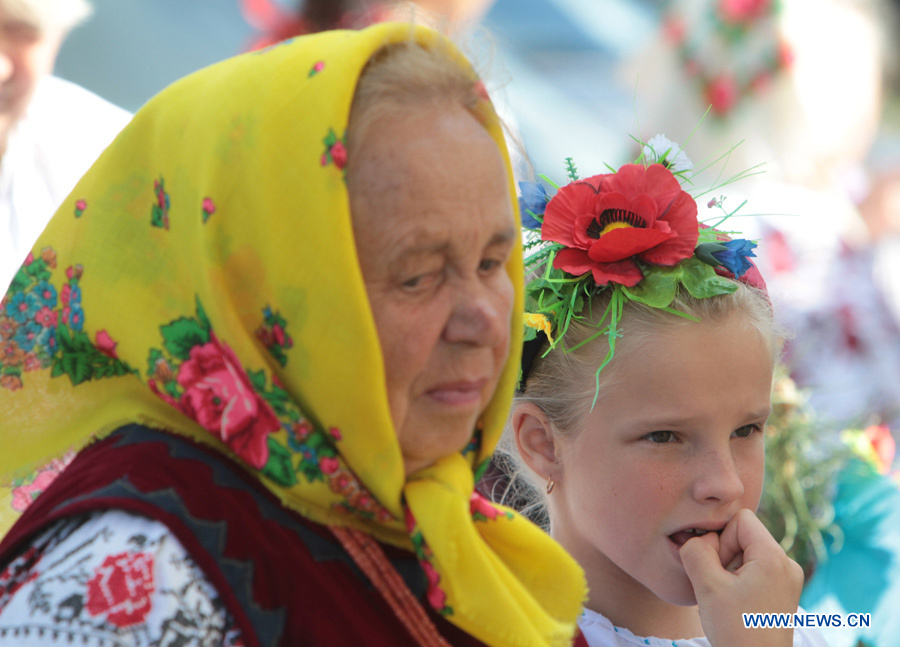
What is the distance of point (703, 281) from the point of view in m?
1.86

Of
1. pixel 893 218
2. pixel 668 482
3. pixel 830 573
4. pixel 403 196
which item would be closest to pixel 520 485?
pixel 668 482

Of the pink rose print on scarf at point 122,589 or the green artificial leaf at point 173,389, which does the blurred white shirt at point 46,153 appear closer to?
the green artificial leaf at point 173,389

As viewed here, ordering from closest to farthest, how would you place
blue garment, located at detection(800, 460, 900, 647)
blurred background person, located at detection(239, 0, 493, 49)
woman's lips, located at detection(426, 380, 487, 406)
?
woman's lips, located at detection(426, 380, 487, 406) < blue garment, located at detection(800, 460, 900, 647) < blurred background person, located at detection(239, 0, 493, 49)

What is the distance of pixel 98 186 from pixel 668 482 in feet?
3.71

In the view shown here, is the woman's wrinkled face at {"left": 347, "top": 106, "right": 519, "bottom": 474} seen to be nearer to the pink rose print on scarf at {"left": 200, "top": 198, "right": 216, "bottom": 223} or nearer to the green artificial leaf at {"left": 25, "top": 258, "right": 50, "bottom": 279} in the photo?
the pink rose print on scarf at {"left": 200, "top": 198, "right": 216, "bottom": 223}

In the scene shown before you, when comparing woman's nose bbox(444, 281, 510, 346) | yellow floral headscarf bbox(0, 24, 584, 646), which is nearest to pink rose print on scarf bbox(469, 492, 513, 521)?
yellow floral headscarf bbox(0, 24, 584, 646)

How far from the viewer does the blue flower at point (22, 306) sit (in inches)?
52.3

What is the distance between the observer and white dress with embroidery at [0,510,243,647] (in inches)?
39.0

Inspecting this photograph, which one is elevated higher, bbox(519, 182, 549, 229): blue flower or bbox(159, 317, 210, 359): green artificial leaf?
bbox(519, 182, 549, 229): blue flower

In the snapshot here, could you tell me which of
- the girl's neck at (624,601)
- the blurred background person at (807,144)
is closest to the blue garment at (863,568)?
Answer: the blurred background person at (807,144)

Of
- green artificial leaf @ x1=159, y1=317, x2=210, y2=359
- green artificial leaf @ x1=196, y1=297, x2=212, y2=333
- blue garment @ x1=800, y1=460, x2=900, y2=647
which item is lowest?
blue garment @ x1=800, y1=460, x2=900, y2=647

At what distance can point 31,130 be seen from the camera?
Answer: 2.62m

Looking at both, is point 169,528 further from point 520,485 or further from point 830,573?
point 830,573

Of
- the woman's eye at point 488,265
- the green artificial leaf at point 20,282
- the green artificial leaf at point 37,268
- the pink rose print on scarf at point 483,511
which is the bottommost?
the pink rose print on scarf at point 483,511
